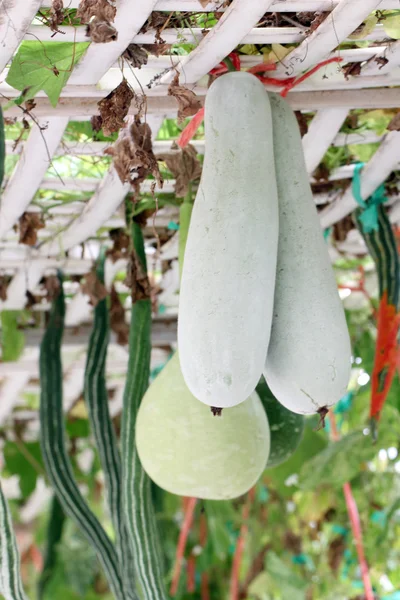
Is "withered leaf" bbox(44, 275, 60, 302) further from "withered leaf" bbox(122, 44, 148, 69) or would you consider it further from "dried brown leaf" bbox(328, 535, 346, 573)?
"dried brown leaf" bbox(328, 535, 346, 573)

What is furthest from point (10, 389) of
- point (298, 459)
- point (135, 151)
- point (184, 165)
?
point (135, 151)

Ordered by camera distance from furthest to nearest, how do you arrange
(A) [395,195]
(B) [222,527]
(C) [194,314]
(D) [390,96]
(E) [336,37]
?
(B) [222,527], (A) [395,195], (D) [390,96], (E) [336,37], (C) [194,314]

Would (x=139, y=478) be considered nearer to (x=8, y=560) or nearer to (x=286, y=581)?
(x=8, y=560)

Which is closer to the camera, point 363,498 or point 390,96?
point 390,96

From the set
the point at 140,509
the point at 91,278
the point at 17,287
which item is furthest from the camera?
the point at 17,287

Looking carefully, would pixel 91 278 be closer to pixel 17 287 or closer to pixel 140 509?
pixel 17 287

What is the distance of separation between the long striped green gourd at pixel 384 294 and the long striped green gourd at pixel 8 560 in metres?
0.58

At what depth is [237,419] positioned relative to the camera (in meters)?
1.07

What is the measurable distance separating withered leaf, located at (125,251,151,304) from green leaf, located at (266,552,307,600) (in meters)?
1.32

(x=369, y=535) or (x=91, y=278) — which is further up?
(x=91, y=278)

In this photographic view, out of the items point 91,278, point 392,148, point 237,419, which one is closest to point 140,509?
point 237,419

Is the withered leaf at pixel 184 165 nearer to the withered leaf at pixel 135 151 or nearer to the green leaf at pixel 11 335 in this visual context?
the withered leaf at pixel 135 151

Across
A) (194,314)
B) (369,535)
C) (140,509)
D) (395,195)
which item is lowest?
(369,535)

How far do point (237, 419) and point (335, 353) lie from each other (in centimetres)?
33
